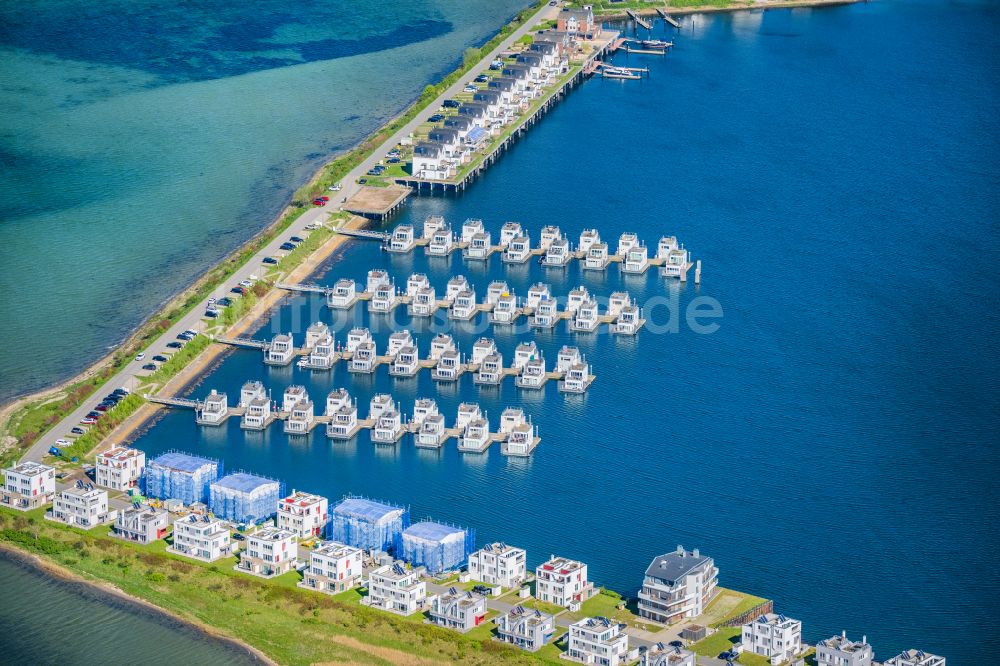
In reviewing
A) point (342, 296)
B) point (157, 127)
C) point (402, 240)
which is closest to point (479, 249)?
point (402, 240)

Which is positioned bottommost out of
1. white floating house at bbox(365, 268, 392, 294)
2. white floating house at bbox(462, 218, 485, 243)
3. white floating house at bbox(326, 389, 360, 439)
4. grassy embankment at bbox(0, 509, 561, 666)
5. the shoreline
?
the shoreline

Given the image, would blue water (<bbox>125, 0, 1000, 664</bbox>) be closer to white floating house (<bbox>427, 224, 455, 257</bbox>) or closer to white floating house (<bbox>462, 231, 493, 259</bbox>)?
white floating house (<bbox>427, 224, 455, 257</bbox>)

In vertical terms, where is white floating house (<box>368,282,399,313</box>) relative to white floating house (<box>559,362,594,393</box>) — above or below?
above

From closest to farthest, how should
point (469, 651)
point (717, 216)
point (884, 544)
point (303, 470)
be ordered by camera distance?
point (469, 651) → point (884, 544) → point (303, 470) → point (717, 216)

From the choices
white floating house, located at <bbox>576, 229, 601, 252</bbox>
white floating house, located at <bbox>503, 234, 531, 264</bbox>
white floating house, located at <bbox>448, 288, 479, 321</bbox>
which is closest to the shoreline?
white floating house, located at <bbox>448, 288, 479, 321</bbox>

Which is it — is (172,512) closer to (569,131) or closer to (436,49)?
(569,131)

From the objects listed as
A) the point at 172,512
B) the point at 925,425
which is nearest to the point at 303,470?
the point at 172,512
